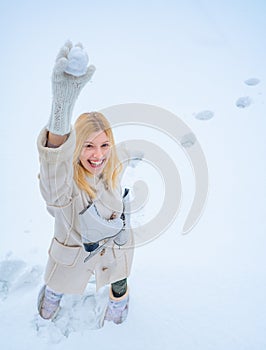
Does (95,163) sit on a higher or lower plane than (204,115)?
lower

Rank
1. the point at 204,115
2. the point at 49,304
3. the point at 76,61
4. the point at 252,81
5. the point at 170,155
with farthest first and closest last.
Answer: the point at 252,81
the point at 204,115
the point at 170,155
the point at 49,304
the point at 76,61

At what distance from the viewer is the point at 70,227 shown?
3.19 feet

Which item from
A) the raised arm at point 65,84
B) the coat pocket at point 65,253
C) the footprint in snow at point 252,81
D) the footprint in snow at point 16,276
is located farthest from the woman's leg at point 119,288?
the footprint in snow at point 252,81

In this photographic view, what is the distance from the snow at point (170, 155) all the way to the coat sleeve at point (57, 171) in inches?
22.1

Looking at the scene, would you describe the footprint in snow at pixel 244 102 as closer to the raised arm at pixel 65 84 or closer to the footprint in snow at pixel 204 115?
the footprint in snow at pixel 204 115

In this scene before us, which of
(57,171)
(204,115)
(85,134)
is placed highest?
(204,115)

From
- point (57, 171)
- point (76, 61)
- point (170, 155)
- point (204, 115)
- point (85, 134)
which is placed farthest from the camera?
point (204, 115)

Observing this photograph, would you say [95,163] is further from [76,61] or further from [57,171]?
[76,61]

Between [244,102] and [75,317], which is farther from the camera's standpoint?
[244,102]

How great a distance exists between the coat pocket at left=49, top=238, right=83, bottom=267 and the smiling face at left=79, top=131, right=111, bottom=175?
0.73 feet

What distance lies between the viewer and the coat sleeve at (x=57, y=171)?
734mm

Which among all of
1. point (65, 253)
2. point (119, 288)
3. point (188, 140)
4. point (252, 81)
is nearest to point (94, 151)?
point (65, 253)

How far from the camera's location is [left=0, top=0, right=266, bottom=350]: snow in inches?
48.8

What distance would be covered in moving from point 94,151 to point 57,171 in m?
0.18
